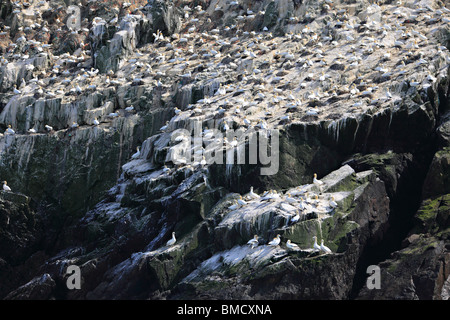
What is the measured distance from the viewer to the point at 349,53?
5519cm

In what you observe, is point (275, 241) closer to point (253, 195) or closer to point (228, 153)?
point (253, 195)

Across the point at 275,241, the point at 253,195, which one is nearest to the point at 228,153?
the point at 253,195

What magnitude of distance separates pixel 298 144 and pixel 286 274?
26.2 feet

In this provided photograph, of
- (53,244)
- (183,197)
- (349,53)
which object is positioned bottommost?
(53,244)

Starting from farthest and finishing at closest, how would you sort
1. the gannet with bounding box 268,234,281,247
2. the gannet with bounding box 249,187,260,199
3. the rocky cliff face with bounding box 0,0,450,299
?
the gannet with bounding box 249,187,260,199
the rocky cliff face with bounding box 0,0,450,299
the gannet with bounding box 268,234,281,247

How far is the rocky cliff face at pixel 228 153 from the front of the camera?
4291cm

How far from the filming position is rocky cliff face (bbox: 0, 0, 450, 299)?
42906 millimetres

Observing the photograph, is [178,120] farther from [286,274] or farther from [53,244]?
[286,274]

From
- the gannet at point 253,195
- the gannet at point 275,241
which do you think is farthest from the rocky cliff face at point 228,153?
the gannet at point 253,195

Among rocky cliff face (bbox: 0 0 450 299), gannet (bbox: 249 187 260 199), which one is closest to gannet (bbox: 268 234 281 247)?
rocky cliff face (bbox: 0 0 450 299)

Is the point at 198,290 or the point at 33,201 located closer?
the point at 198,290

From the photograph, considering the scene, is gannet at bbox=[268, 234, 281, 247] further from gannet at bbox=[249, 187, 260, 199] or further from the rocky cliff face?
gannet at bbox=[249, 187, 260, 199]
